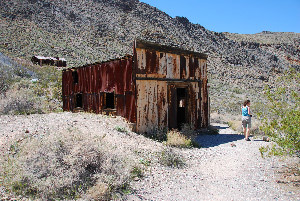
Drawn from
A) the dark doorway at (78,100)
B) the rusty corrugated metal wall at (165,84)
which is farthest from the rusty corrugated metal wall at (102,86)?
the rusty corrugated metal wall at (165,84)

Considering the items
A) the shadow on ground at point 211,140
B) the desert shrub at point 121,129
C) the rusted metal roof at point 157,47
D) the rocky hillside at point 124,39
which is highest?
the rocky hillside at point 124,39

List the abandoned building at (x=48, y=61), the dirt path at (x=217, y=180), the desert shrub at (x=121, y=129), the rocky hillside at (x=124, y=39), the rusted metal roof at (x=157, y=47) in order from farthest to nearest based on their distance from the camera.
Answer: the rocky hillside at (x=124, y=39) < the abandoned building at (x=48, y=61) < the rusted metal roof at (x=157, y=47) < the desert shrub at (x=121, y=129) < the dirt path at (x=217, y=180)

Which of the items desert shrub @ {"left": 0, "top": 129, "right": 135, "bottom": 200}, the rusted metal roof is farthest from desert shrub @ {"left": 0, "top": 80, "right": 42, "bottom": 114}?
the rusted metal roof

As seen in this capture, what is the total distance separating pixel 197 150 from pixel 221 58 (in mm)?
42156

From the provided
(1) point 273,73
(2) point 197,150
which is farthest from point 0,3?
(1) point 273,73

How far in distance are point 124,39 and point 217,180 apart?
138 ft

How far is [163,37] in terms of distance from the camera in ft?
154

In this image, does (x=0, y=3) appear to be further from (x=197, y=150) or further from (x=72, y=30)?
(x=197, y=150)

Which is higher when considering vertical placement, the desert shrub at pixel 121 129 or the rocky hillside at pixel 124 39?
the rocky hillside at pixel 124 39

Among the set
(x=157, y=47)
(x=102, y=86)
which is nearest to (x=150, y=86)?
(x=157, y=47)

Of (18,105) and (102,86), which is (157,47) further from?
(18,105)

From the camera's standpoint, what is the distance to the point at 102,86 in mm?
11078

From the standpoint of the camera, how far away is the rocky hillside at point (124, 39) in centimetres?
3431

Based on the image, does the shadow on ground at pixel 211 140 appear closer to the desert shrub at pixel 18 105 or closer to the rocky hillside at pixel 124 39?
the desert shrub at pixel 18 105
